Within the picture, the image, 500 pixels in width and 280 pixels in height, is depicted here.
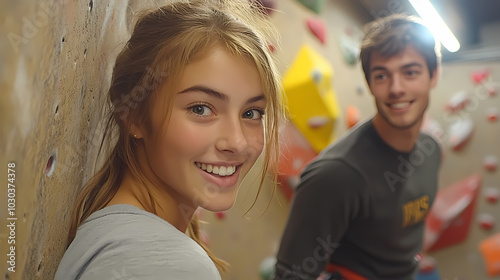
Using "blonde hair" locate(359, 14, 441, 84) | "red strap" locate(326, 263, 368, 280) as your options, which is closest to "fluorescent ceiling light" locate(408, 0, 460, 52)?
"blonde hair" locate(359, 14, 441, 84)

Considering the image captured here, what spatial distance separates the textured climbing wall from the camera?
0.26 meters

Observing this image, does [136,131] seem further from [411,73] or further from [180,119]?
[411,73]

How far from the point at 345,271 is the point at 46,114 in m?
0.59

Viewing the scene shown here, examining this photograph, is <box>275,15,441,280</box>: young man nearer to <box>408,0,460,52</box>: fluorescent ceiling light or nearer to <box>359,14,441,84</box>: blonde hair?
<box>359,14,441,84</box>: blonde hair

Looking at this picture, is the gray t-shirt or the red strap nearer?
the gray t-shirt

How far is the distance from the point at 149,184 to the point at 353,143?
1.53 ft

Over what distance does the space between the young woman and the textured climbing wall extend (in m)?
0.03

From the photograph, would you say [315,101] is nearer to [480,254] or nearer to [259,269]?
[259,269]

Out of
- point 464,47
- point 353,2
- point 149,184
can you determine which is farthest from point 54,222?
point 464,47

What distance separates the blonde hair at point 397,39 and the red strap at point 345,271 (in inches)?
12.3

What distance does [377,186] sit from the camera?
78cm

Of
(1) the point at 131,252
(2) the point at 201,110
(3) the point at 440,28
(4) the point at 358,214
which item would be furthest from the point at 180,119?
(3) the point at 440,28

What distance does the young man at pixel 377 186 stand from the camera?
757mm

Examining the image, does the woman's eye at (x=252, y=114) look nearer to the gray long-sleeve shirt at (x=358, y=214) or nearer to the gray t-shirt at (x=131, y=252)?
the gray t-shirt at (x=131, y=252)
